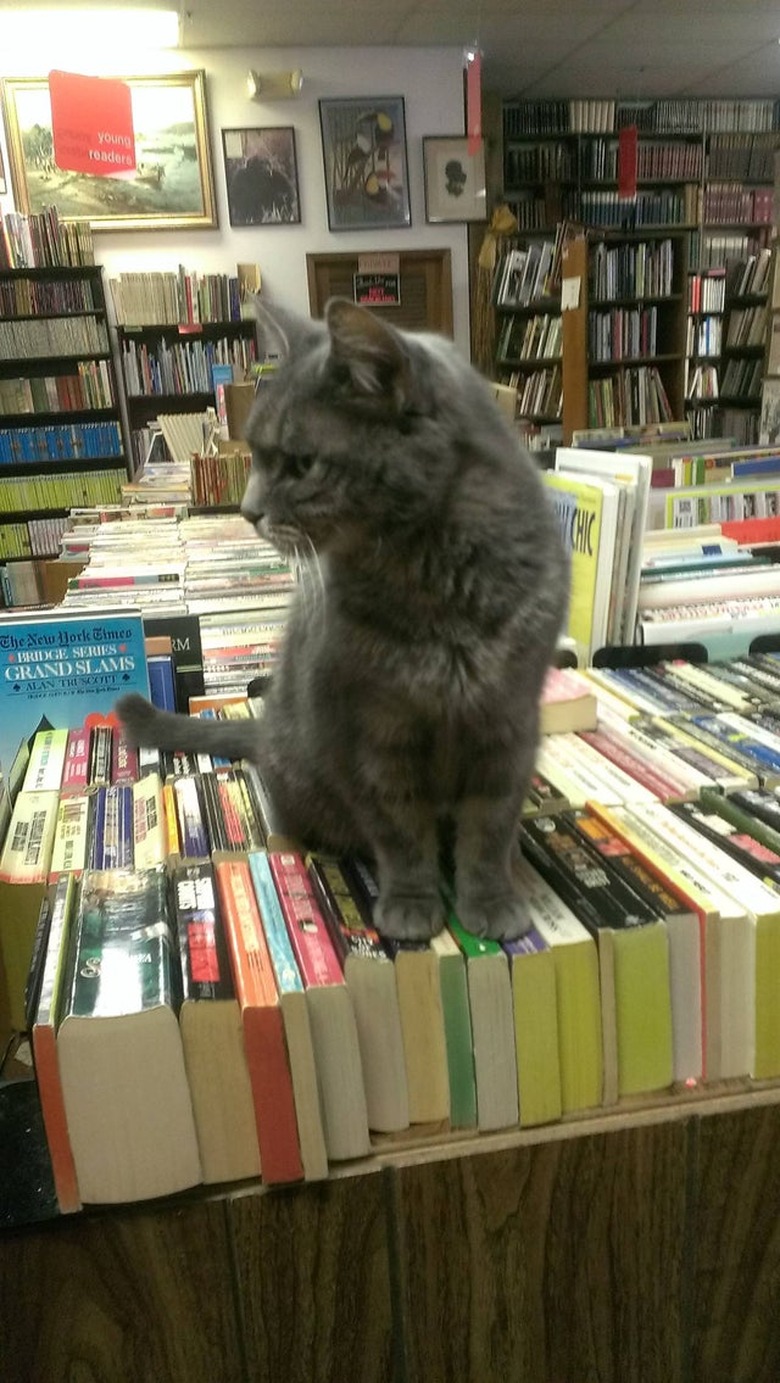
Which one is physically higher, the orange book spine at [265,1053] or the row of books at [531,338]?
the row of books at [531,338]

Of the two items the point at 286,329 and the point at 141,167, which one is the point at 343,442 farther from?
the point at 141,167

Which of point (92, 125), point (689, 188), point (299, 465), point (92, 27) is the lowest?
point (299, 465)

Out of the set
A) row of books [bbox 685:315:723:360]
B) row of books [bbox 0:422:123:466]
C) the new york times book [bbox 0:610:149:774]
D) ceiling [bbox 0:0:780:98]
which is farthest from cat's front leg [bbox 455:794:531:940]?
row of books [bbox 685:315:723:360]

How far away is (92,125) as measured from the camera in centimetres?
305

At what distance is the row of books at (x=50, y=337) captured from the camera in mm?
4824

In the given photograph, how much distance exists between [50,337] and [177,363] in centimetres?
63

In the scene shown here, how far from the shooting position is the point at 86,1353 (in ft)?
2.62

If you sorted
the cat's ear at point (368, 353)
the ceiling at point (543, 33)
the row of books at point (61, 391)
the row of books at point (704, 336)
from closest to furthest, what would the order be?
the cat's ear at point (368, 353), the ceiling at point (543, 33), the row of books at point (61, 391), the row of books at point (704, 336)

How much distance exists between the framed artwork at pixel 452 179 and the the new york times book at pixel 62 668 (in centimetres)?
454

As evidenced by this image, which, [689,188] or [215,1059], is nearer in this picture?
[215,1059]

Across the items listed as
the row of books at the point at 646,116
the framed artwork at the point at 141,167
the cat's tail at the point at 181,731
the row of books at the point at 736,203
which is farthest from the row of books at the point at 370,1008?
the row of books at the point at 736,203

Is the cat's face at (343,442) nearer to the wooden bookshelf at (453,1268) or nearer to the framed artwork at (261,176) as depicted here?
the wooden bookshelf at (453,1268)

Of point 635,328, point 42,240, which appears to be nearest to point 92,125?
point 42,240

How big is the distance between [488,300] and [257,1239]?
518cm
